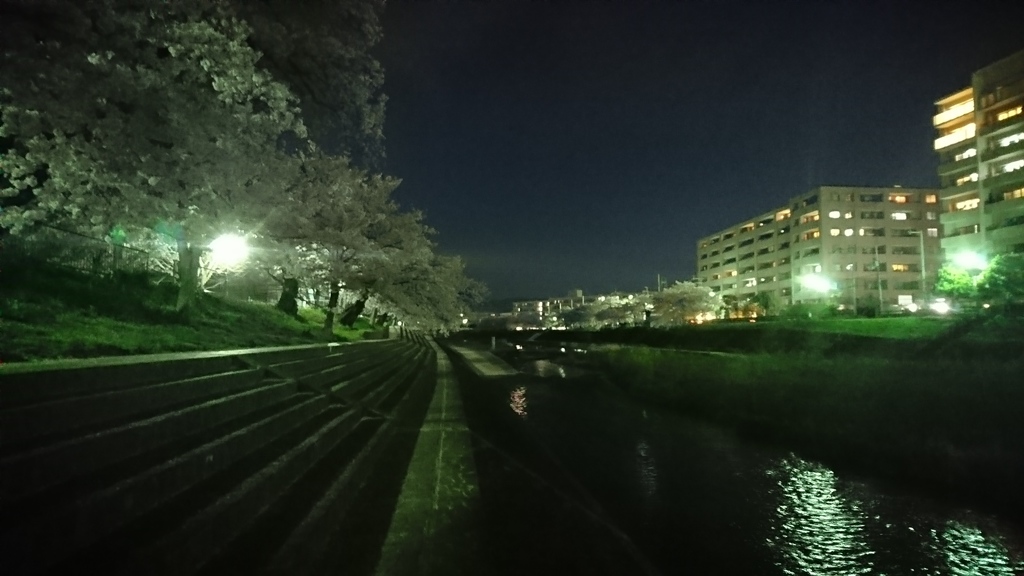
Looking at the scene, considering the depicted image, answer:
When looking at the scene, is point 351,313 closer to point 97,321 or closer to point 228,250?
point 228,250

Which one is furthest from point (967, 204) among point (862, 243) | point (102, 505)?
point (102, 505)

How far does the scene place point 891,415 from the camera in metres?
12.3

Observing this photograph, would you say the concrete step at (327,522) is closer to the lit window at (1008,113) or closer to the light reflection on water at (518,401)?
the light reflection on water at (518,401)

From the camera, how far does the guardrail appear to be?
4105 mm

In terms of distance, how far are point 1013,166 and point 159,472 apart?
78045mm

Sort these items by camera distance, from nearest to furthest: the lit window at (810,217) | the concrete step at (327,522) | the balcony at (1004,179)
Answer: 1. the concrete step at (327,522)
2. the balcony at (1004,179)
3. the lit window at (810,217)

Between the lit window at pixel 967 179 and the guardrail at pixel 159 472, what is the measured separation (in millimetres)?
77237

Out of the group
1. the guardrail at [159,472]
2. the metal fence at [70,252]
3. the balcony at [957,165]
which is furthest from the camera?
the balcony at [957,165]

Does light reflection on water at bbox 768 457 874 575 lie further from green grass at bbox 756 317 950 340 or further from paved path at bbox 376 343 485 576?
green grass at bbox 756 317 950 340

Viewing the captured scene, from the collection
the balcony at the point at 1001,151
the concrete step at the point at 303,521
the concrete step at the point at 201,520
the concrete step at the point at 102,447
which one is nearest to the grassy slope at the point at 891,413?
the concrete step at the point at 303,521

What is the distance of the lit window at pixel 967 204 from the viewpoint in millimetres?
69000

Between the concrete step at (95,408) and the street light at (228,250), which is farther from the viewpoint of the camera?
the street light at (228,250)

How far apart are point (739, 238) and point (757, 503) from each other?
129 meters

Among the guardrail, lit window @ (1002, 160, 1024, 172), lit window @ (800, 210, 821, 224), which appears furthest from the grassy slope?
lit window @ (800, 210, 821, 224)
